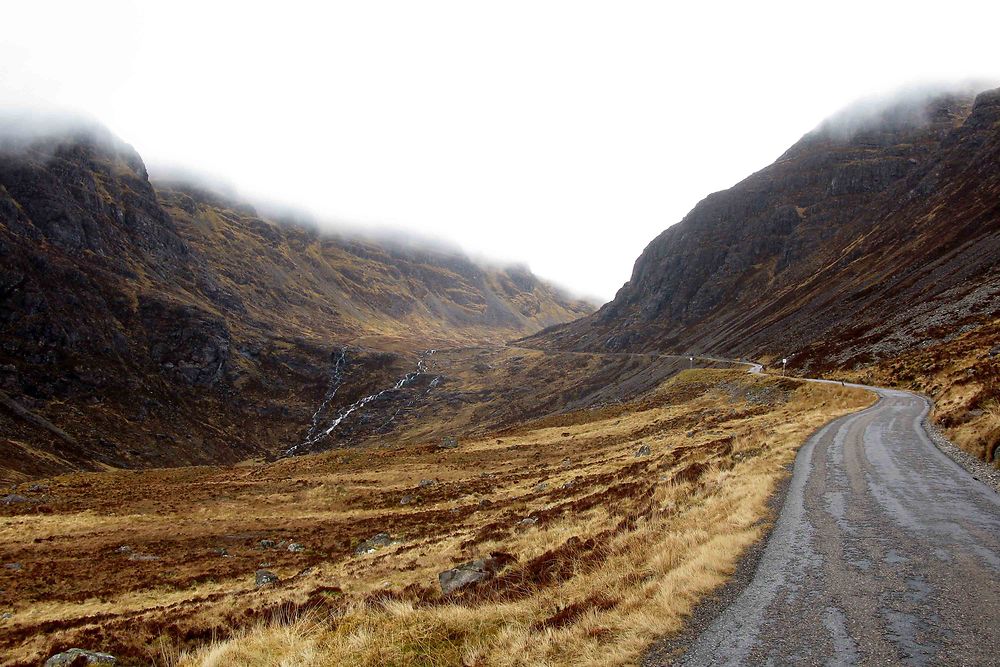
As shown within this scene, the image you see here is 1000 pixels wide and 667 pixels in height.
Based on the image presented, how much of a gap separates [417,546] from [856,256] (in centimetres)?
13465

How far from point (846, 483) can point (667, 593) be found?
10473 mm

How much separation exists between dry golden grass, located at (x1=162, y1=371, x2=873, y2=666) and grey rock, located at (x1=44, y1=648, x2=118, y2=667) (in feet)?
12.8

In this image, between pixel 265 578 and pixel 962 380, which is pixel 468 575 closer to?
pixel 265 578

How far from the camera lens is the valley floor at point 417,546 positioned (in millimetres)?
7582

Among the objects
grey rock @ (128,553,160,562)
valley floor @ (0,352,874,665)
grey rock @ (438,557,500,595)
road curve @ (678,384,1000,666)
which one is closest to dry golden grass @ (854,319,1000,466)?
road curve @ (678,384,1000,666)

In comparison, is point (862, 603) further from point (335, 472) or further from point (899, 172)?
point (899, 172)

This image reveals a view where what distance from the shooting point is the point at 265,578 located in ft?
73.4

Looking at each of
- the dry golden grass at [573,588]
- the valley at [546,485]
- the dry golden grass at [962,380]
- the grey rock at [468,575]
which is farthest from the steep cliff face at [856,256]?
the grey rock at [468,575]

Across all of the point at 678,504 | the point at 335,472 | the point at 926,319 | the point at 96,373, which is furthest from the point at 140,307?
the point at 926,319

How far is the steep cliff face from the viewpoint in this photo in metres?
70.4

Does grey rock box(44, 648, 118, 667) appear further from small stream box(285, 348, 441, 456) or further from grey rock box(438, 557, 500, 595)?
small stream box(285, 348, 441, 456)

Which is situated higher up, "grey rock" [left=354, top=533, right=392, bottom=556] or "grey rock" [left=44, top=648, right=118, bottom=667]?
"grey rock" [left=44, top=648, right=118, bottom=667]

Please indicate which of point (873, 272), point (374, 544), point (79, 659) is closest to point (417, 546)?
point (374, 544)

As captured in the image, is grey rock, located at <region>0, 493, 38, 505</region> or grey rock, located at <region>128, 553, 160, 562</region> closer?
grey rock, located at <region>128, 553, 160, 562</region>
